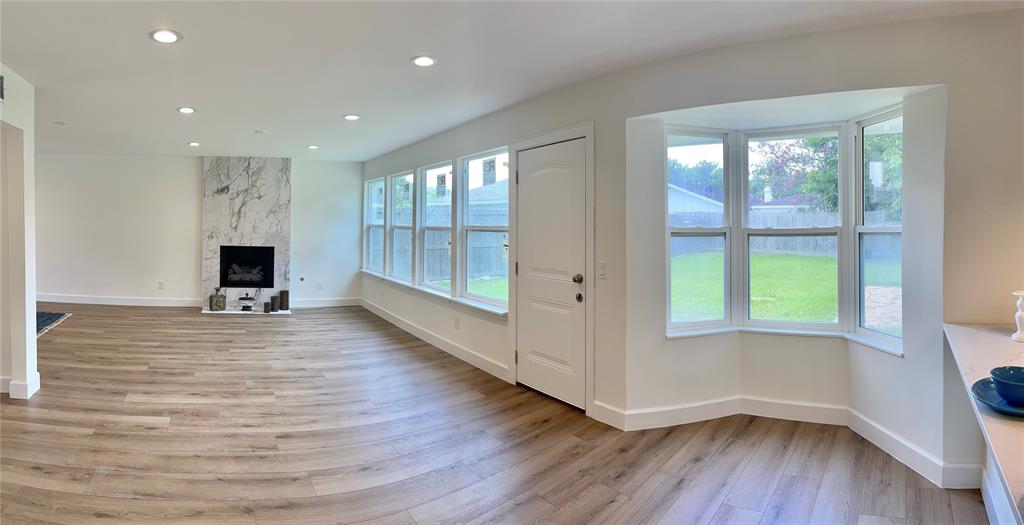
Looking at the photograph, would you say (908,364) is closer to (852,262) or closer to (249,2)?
(852,262)

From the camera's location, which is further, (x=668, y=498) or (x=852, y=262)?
(x=852, y=262)

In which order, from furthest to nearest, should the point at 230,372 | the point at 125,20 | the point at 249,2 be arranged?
the point at 230,372 < the point at 125,20 < the point at 249,2

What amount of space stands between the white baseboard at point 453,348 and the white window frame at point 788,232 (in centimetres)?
195

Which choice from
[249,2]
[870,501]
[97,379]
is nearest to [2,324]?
[97,379]

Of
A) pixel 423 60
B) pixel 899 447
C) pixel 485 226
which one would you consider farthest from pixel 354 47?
pixel 899 447

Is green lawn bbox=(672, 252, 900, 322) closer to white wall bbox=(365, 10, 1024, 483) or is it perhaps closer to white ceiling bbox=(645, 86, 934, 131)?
white wall bbox=(365, 10, 1024, 483)

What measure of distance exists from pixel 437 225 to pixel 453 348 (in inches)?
57.5

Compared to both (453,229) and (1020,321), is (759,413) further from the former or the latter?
(453,229)

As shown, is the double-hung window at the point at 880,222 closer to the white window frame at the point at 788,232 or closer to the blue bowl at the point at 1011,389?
the white window frame at the point at 788,232

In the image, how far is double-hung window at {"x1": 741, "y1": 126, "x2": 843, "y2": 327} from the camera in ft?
10.6

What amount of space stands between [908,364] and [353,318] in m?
6.18

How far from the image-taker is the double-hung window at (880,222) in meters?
2.87

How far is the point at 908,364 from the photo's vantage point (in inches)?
104

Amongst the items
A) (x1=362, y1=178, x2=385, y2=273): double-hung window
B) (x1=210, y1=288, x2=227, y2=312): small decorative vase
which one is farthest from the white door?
(x1=210, y1=288, x2=227, y2=312): small decorative vase
